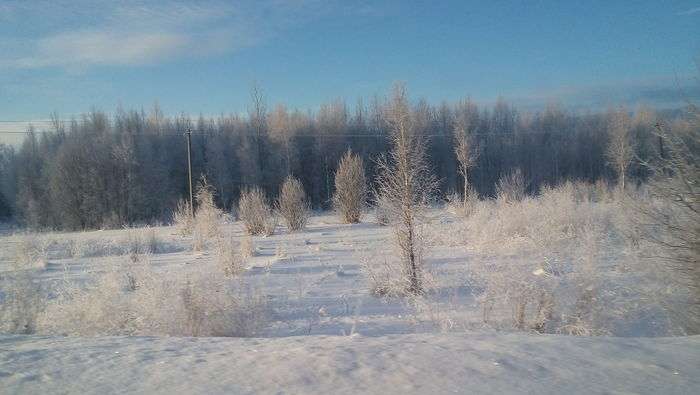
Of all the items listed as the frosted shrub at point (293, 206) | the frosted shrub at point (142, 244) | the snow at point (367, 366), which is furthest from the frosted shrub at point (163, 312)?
the frosted shrub at point (293, 206)

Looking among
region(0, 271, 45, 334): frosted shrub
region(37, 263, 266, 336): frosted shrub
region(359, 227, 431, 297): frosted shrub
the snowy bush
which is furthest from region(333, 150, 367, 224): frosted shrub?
region(0, 271, 45, 334): frosted shrub

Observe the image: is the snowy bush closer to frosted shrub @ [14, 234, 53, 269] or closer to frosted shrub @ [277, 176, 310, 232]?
frosted shrub @ [277, 176, 310, 232]

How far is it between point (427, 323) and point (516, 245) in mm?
6598

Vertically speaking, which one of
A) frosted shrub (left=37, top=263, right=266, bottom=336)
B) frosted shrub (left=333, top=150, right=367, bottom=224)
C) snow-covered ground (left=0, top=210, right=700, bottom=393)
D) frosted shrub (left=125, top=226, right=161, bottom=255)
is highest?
frosted shrub (left=333, top=150, right=367, bottom=224)

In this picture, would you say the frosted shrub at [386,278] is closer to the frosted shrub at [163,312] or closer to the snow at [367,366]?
the frosted shrub at [163,312]

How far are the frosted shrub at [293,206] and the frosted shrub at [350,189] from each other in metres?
2.90

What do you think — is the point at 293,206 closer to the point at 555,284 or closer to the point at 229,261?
the point at 229,261

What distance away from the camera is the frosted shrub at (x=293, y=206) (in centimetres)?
2344

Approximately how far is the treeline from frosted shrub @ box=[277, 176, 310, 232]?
34.6ft

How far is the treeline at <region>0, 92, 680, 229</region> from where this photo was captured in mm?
39125

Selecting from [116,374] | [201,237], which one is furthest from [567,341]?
[201,237]

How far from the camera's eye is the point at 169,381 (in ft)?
13.0

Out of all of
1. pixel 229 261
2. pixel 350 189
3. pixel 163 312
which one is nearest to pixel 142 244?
pixel 229 261

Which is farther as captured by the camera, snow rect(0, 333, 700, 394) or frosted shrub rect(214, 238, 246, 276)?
frosted shrub rect(214, 238, 246, 276)
